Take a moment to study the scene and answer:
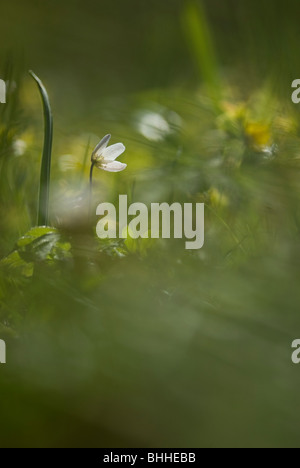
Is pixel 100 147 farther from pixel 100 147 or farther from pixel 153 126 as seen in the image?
pixel 153 126

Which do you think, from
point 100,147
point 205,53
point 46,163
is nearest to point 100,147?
point 100,147

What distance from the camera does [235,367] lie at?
0.37 m

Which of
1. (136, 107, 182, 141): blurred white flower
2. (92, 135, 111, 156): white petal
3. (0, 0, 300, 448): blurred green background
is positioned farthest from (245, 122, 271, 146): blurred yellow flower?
(92, 135, 111, 156): white petal

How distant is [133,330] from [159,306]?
3cm

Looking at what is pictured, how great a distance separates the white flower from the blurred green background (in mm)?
24

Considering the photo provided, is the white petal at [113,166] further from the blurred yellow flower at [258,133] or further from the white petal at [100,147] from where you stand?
the blurred yellow flower at [258,133]

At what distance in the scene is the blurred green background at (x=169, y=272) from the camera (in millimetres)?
375

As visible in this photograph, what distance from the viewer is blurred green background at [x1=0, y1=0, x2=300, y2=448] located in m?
→ 0.38

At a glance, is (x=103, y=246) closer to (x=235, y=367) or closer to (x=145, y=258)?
(x=145, y=258)

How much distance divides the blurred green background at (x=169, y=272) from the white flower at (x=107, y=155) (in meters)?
0.02

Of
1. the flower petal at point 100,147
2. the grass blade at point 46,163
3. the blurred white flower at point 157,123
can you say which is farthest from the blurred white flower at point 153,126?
the grass blade at point 46,163

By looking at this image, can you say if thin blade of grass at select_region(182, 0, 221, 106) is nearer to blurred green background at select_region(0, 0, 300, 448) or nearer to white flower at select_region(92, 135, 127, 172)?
blurred green background at select_region(0, 0, 300, 448)

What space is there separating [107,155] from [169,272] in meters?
0.24

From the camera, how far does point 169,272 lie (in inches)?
Answer: 18.6
